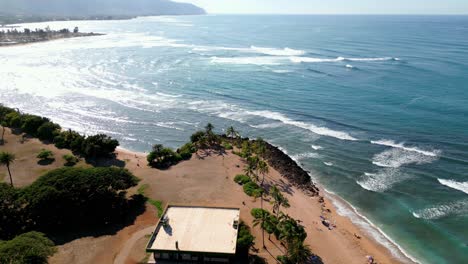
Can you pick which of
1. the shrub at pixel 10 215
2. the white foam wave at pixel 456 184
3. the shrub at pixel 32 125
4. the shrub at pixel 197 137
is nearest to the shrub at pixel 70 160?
the shrub at pixel 32 125

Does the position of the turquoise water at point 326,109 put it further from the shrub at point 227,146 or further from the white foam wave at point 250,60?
the shrub at point 227,146

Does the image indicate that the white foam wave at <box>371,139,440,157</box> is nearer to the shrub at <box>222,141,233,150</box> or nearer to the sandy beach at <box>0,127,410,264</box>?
the sandy beach at <box>0,127,410,264</box>

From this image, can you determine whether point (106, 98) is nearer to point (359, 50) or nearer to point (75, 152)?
point (75, 152)

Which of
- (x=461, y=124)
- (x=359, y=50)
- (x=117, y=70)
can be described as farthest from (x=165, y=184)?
(x=359, y=50)

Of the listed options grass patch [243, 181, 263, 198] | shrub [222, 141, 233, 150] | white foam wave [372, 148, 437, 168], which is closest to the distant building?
grass patch [243, 181, 263, 198]

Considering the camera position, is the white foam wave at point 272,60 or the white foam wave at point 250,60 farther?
the white foam wave at point 250,60

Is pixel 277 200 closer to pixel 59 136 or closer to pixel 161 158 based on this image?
pixel 161 158

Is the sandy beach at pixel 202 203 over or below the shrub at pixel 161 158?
below
